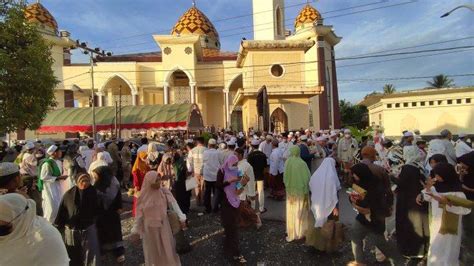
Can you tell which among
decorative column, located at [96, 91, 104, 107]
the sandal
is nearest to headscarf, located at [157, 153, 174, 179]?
the sandal

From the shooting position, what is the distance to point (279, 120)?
26266 mm

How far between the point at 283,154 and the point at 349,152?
2.56 meters

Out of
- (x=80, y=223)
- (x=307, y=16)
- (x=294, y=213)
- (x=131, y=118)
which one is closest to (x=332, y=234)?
(x=294, y=213)

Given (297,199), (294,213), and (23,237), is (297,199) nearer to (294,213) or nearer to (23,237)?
(294,213)

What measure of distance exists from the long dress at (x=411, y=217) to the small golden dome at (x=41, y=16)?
37616 millimetres

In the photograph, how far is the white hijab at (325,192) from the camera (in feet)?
17.7

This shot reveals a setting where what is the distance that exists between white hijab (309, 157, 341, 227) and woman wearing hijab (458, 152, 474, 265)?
60.8 inches

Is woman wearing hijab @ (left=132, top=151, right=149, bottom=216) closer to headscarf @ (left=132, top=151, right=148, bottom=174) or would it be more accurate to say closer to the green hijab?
headscarf @ (left=132, top=151, right=148, bottom=174)

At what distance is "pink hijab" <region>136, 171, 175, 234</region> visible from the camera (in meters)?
4.49

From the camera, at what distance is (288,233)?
627 centimetres

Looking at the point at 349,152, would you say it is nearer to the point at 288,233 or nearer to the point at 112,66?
the point at 288,233

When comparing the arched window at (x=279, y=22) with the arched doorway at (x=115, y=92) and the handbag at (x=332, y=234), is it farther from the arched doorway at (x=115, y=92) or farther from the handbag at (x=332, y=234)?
the handbag at (x=332, y=234)

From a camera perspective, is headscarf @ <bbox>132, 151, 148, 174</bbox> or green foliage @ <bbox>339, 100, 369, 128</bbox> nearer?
→ headscarf @ <bbox>132, 151, 148, 174</bbox>

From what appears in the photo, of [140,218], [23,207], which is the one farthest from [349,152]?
[23,207]
